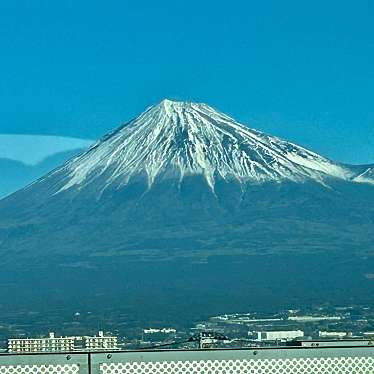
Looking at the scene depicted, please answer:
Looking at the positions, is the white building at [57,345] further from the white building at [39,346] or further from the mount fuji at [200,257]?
the mount fuji at [200,257]

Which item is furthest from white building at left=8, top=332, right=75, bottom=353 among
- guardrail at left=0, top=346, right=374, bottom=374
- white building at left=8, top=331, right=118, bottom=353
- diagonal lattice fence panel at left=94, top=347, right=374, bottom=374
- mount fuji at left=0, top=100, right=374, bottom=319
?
mount fuji at left=0, top=100, right=374, bottom=319

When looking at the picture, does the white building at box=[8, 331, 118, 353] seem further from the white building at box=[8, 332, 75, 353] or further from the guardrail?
the guardrail

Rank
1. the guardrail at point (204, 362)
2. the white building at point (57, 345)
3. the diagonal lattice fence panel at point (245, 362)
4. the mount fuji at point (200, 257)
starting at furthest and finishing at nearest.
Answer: the mount fuji at point (200, 257) → the white building at point (57, 345) → the diagonal lattice fence panel at point (245, 362) → the guardrail at point (204, 362)

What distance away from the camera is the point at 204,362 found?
31.2 ft

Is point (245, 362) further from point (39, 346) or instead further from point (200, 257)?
point (200, 257)

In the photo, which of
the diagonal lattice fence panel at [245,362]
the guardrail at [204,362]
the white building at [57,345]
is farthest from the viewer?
the white building at [57,345]

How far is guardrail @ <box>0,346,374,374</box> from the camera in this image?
9211 mm

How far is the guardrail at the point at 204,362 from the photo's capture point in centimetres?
921

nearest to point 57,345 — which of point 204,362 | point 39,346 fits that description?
point 39,346

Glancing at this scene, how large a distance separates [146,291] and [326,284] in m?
18.9

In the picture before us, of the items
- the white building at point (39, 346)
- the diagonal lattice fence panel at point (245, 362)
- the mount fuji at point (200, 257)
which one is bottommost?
the diagonal lattice fence panel at point (245, 362)

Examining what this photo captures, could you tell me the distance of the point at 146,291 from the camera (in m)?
148

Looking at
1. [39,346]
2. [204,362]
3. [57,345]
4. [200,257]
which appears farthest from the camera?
[200,257]

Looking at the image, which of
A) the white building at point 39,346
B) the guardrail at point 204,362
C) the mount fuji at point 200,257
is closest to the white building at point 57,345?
the white building at point 39,346
